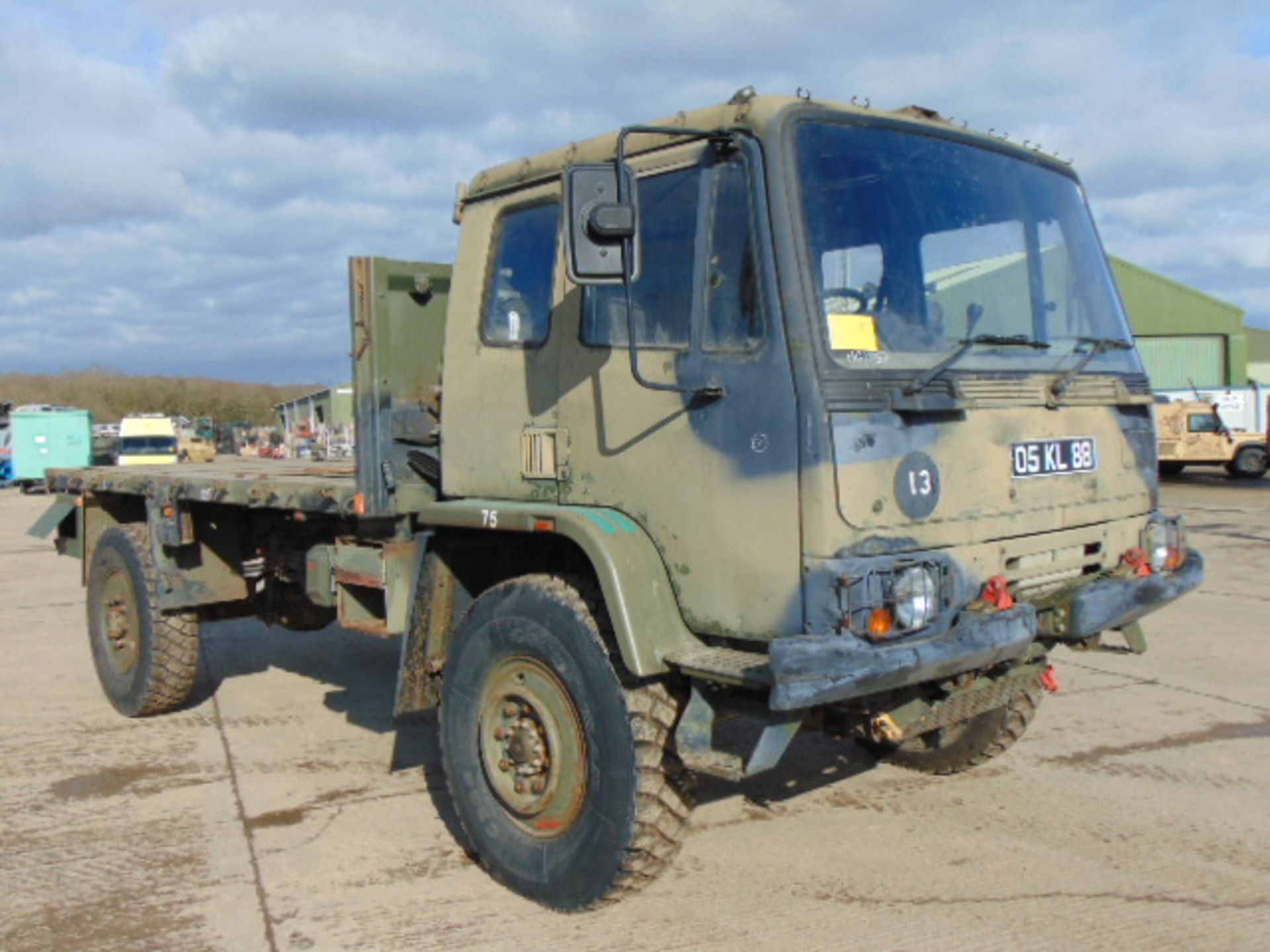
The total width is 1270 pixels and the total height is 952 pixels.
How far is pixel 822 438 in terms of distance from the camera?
3.30 metres

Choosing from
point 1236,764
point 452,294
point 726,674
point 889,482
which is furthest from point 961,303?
point 1236,764

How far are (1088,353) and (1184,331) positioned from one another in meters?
40.6

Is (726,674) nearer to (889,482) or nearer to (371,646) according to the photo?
(889,482)

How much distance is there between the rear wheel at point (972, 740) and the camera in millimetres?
5090

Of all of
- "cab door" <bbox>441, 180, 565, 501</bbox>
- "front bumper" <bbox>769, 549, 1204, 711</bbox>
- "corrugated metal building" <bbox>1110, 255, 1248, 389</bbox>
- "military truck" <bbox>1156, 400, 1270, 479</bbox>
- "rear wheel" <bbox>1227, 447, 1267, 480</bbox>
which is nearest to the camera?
"front bumper" <bbox>769, 549, 1204, 711</bbox>

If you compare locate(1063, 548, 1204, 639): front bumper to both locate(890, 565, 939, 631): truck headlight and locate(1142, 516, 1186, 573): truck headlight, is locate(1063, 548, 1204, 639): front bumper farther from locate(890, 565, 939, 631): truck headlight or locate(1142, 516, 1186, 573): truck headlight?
locate(890, 565, 939, 631): truck headlight

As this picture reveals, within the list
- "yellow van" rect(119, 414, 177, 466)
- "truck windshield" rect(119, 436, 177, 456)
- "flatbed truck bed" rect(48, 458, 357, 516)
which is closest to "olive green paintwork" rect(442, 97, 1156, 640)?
"flatbed truck bed" rect(48, 458, 357, 516)

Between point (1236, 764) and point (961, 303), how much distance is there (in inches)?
123

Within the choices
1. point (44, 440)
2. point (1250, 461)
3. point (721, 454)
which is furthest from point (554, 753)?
point (44, 440)

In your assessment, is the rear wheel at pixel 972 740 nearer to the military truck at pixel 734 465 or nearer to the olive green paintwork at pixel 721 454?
the military truck at pixel 734 465

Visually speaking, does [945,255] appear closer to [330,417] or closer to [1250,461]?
[330,417]

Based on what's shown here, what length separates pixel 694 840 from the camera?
4652mm

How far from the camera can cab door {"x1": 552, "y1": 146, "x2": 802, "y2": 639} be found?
341 cm

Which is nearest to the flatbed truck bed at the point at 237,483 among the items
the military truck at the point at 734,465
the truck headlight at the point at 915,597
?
the military truck at the point at 734,465
